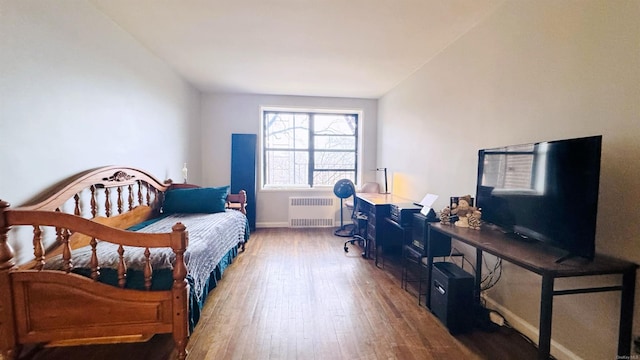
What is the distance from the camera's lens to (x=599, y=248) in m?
1.47

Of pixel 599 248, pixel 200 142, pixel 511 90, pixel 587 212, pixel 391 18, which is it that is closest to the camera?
pixel 587 212

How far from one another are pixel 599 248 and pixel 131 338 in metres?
2.97

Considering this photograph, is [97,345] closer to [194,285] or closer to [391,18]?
[194,285]

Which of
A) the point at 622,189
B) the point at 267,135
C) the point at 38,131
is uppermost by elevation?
the point at 267,135

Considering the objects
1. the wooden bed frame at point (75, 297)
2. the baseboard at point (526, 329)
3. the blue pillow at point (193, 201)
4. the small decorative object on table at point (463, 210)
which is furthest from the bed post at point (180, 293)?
the baseboard at point (526, 329)

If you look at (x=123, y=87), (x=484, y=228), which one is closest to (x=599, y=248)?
(x=484, y=228)

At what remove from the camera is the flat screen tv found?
128cm

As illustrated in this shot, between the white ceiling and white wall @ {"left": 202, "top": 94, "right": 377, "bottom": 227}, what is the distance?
0.90m

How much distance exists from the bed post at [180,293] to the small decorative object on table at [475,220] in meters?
2.03

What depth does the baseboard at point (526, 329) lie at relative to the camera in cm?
162

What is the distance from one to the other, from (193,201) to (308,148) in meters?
2.54

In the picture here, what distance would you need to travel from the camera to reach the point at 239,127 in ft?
15.9

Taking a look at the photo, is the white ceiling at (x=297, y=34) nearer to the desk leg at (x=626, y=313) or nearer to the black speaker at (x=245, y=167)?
the black speaker at (x=245, y=167)

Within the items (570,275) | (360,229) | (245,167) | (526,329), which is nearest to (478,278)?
(526,329)
